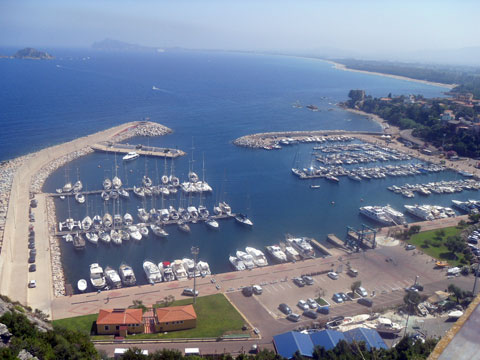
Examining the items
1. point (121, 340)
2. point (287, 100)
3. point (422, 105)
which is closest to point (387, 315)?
point (121, 340)

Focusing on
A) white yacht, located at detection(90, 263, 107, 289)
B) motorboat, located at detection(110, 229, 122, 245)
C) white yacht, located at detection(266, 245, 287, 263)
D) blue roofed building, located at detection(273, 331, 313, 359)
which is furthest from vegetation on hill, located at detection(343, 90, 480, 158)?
white yacht, located at detection(90, 263, 107, 289)

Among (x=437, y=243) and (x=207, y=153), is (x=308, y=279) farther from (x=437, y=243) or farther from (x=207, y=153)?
(x=207, y=153)

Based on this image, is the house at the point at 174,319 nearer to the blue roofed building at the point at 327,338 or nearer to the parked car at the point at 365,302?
the blue roofed building at the point at 327,338

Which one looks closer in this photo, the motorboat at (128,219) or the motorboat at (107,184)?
the motorboat at (128,219)

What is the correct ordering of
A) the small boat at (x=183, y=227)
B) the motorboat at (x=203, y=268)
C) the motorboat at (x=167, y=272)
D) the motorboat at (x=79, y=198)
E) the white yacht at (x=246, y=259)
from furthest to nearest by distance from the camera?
1. the motorboat at (x=79, y=198)
2. the small boat at (x=183, y=227)
3. the white yacht at (x=246, y=259)
4. the motorboat at (x=203, y=268)
5. the motorboat at (x=167, y=272)

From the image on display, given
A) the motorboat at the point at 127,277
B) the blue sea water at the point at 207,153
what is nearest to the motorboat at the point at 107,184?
the blue sea water at the point at 207,153

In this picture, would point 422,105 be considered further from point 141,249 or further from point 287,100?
point 141,249
